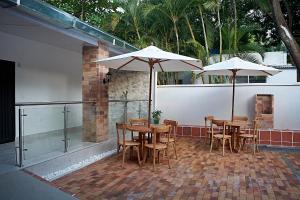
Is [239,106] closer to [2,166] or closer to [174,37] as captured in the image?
[174,37]

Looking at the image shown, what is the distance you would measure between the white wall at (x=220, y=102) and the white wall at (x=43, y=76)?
10.5 ft

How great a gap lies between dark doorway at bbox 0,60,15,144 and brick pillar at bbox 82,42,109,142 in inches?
71.4

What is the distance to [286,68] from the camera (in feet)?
46.7

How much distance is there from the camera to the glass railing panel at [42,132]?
5262 mm

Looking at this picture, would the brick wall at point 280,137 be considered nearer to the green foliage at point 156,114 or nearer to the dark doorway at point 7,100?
the green foliage at point 156,114

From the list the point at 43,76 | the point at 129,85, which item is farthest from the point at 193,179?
the point at 129,85

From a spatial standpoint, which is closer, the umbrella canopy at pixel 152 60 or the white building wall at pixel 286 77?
the umbrella canopy at pixel 152 60

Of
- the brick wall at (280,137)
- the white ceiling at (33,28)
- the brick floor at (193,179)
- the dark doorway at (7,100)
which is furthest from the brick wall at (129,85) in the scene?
the brick floor at (193,179)

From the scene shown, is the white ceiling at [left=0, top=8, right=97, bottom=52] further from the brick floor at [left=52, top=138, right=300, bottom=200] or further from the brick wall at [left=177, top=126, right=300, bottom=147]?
the brick wall at [left=177, top=126, right=300, bottom=147]

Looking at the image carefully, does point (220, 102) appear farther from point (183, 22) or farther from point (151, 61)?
point (183, 22)

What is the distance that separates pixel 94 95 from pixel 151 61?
1743 millimetres

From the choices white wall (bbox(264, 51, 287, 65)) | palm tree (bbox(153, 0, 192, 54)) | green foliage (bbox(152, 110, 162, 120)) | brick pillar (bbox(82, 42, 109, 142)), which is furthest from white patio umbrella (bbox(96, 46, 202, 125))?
white wall (bbox(264, 51, 287, 65))

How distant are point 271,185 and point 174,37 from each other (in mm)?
9673

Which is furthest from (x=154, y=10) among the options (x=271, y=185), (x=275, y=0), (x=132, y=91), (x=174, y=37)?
(x=271, y=185)
